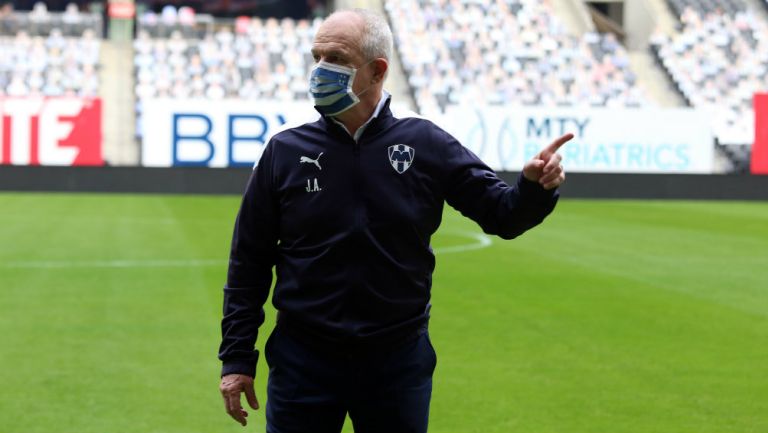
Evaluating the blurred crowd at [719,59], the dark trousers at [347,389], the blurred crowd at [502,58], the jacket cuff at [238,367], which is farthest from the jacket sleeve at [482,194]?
the blurred crowd at [719,59]

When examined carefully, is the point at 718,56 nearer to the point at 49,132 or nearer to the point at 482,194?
the point at 49,132

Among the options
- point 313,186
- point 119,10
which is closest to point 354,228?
point 313,186

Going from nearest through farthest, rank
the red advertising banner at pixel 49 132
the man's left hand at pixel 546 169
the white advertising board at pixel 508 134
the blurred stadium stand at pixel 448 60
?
the man's left hand at pixel 546 169, the red advertising banner at pixel 49 132, the white advertising board at pixel 508 134, the blurred stadium stand at pixel 448 60

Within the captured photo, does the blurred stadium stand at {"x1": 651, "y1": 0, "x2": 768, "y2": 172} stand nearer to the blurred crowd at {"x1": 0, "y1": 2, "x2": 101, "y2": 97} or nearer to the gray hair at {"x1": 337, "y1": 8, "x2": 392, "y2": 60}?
the blurred crowd at {"x1": 0, "y1": 2, "x2": 101, "y2": 97}

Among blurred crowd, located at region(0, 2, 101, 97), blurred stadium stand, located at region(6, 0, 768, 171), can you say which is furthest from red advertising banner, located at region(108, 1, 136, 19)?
blurred crowd, located at region(0, 2, 101, 97)

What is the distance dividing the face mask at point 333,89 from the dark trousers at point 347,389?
739 millimetres

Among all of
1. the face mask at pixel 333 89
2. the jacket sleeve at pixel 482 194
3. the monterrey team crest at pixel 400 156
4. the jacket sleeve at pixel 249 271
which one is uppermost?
the face mask at pixel 333 89

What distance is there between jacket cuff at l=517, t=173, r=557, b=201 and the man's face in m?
0.57

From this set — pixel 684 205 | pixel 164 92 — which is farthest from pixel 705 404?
pixel 164 92

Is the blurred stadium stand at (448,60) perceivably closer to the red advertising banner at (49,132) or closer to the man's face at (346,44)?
the red advertising banner at (49,132)

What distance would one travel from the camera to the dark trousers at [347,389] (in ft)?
13.1

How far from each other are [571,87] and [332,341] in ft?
106

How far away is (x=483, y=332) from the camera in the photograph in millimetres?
10672

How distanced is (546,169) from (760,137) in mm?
27541
